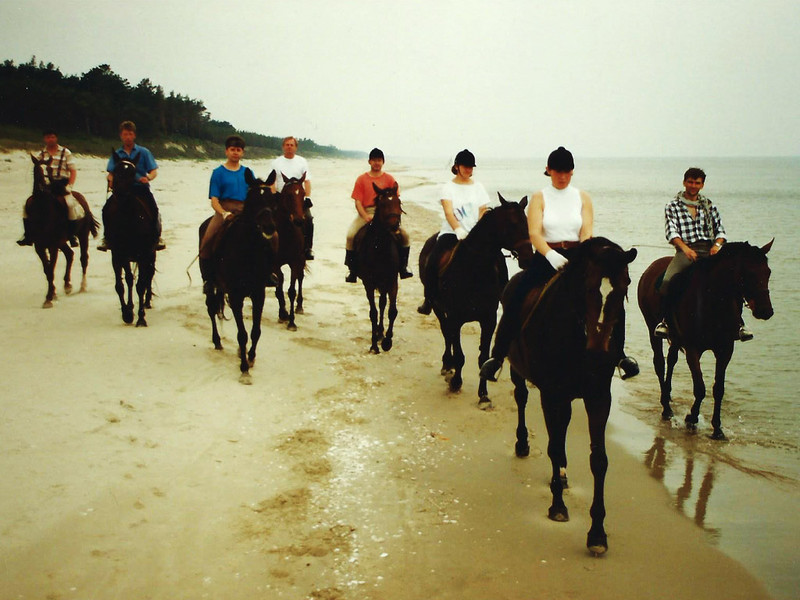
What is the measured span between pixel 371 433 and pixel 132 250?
559cm

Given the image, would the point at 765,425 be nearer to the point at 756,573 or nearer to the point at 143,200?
the point at 756,573

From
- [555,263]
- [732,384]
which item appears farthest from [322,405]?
[732,384]

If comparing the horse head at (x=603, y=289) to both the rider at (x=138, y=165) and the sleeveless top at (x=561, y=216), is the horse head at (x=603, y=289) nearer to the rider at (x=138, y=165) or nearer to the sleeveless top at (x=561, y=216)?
the sleeveless top at (x=561, y=216)

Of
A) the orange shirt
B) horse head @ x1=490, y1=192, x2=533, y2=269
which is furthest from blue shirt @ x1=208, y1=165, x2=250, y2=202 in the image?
horse head @ x1=490, y1=192, x2=533, y2=269

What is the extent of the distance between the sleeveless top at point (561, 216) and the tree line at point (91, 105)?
147ft

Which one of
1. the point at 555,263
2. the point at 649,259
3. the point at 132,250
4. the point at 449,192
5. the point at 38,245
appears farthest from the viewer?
the point at 649,259

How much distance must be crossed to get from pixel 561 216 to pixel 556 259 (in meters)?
0.58

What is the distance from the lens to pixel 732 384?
9.02 m

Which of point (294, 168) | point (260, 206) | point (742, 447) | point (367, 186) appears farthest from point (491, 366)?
point (294, 168)

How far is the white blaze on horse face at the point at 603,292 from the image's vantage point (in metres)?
4.09

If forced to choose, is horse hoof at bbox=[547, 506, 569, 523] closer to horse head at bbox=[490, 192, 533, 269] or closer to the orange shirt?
horse head at bbox=[490, 192, 533, 269]

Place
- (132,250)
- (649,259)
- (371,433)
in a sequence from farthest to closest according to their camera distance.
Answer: (649,259) < (132,250) < (371,433)

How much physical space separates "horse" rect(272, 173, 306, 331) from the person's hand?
19.5 ft

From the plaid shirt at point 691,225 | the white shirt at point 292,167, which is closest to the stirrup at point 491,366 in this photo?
the plaid shirt at point 691,225
